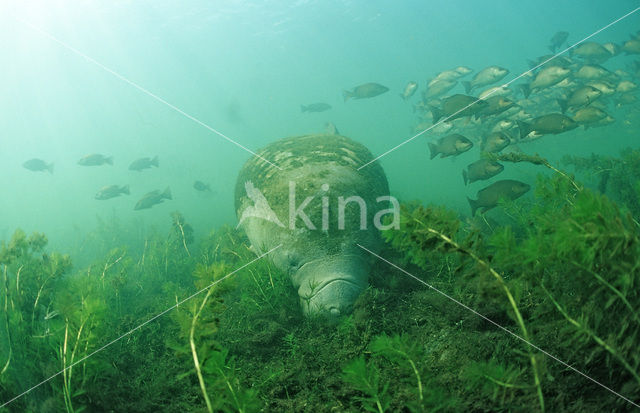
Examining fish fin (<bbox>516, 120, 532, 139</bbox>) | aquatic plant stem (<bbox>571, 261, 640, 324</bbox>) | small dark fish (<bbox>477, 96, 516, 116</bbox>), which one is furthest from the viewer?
small dark fish (<bbox>477, 96, 516, 116</bbox>)

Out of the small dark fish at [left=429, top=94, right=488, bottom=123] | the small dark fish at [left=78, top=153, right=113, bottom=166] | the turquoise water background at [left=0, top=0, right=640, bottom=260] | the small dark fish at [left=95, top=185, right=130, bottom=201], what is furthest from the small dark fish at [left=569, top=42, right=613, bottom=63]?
the small dark fish at [left=78, top=153, right=113, bottom=166]

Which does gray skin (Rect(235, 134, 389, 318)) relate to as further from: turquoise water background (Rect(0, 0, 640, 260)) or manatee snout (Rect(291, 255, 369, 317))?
turquoise water background (Rect(0, 0, 640, 260))

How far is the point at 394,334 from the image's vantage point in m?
2.84

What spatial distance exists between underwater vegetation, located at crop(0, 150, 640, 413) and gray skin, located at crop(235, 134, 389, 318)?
269 mm

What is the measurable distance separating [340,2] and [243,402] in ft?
214

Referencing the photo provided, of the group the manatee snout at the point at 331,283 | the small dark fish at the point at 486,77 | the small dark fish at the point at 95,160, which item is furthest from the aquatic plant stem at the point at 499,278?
the small dark fish at the point at 95,160

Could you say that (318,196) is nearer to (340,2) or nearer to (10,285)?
(10,285)

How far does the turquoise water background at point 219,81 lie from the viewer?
30516 mm

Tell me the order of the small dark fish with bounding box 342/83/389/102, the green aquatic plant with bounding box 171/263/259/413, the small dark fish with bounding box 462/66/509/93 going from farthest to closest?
the small dark fish with bounding box 342/83/389/102 → the small dark fish with bounding box 462/66/509/93 → the green aquatic plant with bounding box 171/263/259/413

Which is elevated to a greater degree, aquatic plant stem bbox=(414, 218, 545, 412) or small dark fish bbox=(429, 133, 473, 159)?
aquatic plant stem bbox=(414, 218, 545, 412)

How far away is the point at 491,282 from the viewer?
78.3 inches

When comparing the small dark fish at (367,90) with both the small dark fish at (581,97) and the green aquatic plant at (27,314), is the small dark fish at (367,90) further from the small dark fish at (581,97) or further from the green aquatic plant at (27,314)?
the green aquatic plant at (27,314)

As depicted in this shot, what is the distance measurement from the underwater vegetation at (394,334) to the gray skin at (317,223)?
0.88 ft

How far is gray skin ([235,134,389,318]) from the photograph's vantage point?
400cm
